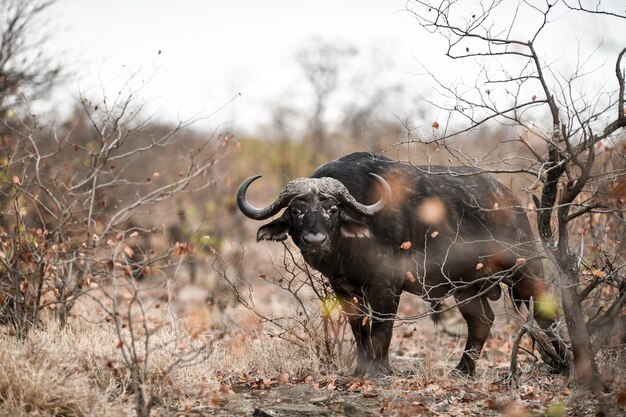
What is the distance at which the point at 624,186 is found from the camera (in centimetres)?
584

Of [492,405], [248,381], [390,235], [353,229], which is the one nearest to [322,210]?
[353,229]

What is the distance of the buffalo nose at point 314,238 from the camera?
21.7ft

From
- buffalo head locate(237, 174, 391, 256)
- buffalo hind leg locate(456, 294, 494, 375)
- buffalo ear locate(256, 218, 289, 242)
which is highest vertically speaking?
buffalo head locate(237, 174, 391, 256)

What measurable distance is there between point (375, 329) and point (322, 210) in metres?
1.40

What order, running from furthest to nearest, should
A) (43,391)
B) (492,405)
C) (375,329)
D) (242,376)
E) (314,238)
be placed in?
(375,329) → (242,376) → (314,238) → (492,405) → (43,391)

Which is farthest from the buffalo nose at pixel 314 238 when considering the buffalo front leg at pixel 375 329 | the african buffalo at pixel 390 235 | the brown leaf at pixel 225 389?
the brown leaf at pixel 225 389

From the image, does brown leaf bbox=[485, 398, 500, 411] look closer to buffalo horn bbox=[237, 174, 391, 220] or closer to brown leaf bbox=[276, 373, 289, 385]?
brown leaf bbox=[276, 373, 289, 385]

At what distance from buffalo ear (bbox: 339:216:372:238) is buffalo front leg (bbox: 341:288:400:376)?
0.63 meters

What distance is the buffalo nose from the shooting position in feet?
21.7

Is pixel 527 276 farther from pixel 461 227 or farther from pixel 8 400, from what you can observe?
pixel 8 400

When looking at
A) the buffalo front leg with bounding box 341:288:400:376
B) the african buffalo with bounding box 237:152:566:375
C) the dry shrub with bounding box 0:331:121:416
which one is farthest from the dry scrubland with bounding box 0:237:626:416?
the african buffalo with bounding box 237:152:566:375

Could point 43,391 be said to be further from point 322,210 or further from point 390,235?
point 390,235

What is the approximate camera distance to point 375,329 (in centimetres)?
730

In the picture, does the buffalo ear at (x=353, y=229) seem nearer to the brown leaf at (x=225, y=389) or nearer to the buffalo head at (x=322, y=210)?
the buffalo head at (x=322, y=210)
